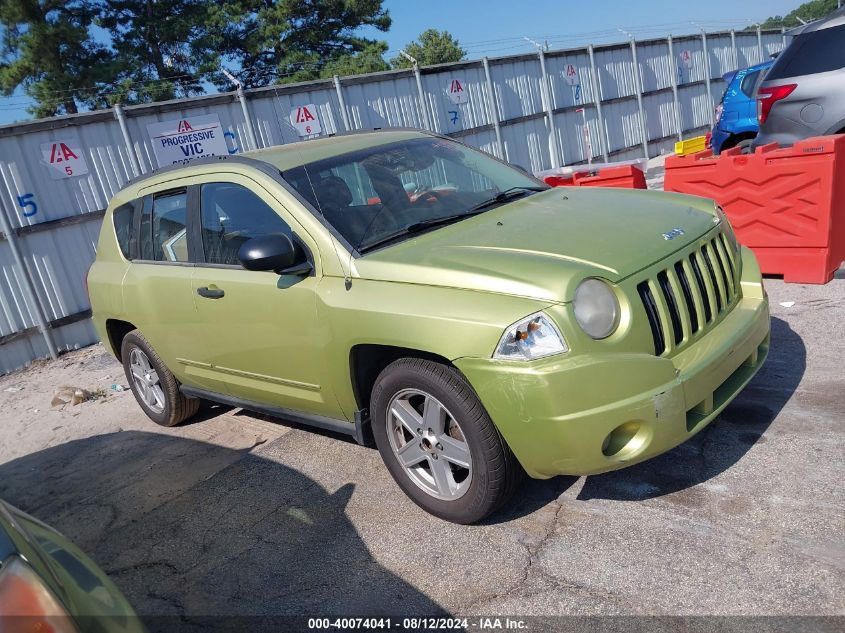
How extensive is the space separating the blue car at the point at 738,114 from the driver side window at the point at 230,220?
7.79m

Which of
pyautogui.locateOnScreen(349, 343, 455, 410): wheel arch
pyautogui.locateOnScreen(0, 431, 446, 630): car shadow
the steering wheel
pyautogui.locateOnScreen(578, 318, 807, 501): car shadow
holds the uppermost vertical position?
the steering wheel

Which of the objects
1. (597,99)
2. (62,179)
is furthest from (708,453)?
(597,99)

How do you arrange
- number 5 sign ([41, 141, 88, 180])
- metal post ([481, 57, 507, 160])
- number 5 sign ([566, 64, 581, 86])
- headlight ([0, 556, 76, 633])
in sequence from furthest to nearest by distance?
number 5 sign ([566, 64, 581, 86])
metal post ([481, 57, 507, 160])
number 5 sign ([41, 141, 88, 180])
headlight ([0, 556, 76, 633])

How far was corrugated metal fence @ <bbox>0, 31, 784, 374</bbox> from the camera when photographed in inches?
335

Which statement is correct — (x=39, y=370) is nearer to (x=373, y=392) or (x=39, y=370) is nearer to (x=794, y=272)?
(x=373, y=392)

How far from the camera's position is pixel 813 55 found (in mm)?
6285

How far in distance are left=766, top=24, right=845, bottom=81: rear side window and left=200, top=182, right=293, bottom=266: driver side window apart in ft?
16.1

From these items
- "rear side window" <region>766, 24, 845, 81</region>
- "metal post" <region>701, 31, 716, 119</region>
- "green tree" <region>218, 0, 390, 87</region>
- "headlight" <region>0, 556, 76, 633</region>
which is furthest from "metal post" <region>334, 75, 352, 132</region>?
"green tree" <region>218, 0, 390, 87</region>

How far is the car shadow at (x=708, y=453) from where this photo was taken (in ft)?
11.2

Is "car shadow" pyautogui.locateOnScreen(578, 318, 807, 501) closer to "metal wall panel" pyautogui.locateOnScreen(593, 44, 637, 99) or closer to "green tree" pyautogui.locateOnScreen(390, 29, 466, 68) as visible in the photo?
"metal wall panel" pyautogui.locateOnScreen(593, 44, 637, 99)

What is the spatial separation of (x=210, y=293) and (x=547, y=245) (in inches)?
79.4

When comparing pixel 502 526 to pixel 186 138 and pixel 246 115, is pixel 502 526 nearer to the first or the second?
pixel 186 138

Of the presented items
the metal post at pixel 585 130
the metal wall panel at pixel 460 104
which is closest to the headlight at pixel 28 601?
the metal wall panel at pixel 460 104

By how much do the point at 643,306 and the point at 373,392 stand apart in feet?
4.24
